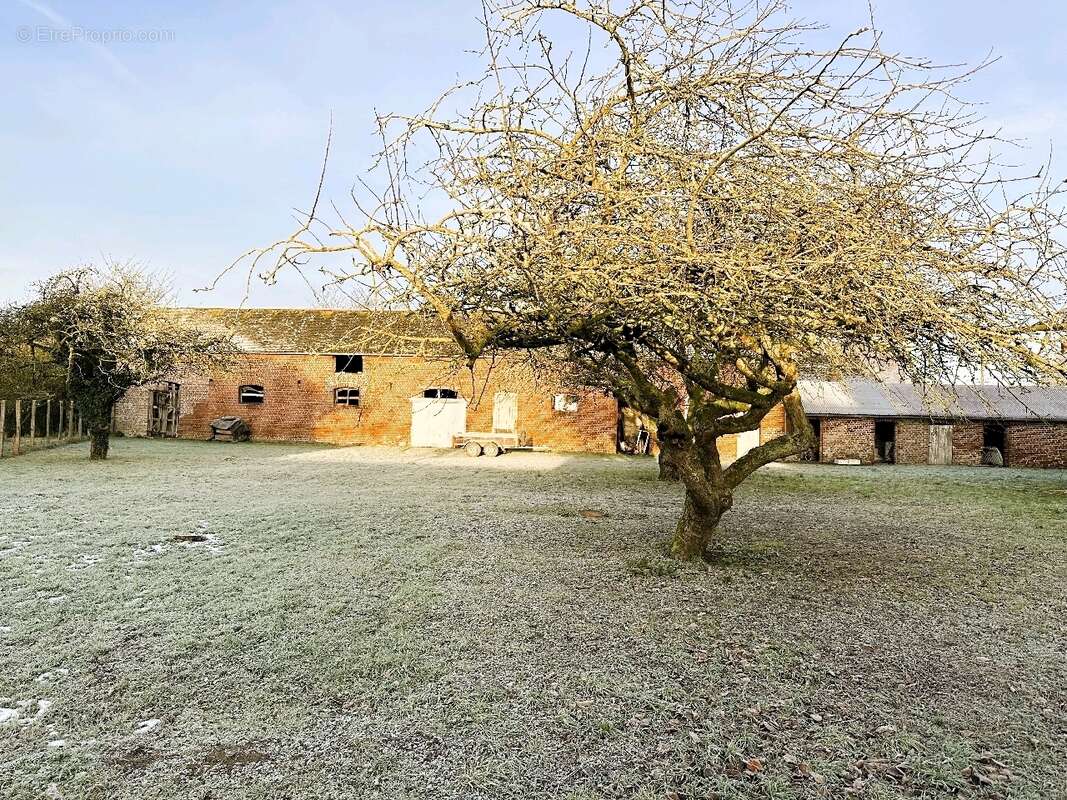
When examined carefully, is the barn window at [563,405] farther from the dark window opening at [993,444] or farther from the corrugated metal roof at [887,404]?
the dark window opening at [993,444]

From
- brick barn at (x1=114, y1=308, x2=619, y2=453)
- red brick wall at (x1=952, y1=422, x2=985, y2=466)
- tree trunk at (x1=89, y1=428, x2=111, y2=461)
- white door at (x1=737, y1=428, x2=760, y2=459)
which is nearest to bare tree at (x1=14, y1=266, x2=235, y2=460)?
tree trunk at (x1=89, y1=428, x2=111, y2=461)

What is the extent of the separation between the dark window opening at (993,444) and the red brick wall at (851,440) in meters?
4.13

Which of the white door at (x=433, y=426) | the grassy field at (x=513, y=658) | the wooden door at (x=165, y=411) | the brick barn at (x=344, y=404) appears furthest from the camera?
the wooden door at (x=165, y=411)

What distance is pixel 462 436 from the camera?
24.1 meters

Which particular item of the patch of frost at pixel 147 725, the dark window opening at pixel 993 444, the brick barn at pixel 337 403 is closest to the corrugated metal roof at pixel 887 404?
the dark window opening at pixel 993 444

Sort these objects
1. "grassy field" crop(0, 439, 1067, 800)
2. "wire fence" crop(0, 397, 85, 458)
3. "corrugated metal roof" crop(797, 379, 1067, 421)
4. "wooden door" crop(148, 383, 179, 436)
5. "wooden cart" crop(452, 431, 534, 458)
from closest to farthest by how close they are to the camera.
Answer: "grassy field" crop(0, 439, 1067, 800), "wire fence" crop(0, 397, 85, 458), "wooden cart" crop(452, 431, 534, 458), "corrugated metal roof" crop(797, 379, 1067, 421), "wooden door" crop(148, 383, 179, 436)

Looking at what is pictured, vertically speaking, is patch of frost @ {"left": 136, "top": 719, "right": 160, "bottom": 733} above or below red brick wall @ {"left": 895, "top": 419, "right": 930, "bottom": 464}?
below

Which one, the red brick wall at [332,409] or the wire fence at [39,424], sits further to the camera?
the red brick wall at [332,409]

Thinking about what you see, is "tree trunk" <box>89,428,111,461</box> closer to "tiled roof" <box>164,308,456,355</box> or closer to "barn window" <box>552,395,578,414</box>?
"tiled roof" <box>164,308,456,355</box>

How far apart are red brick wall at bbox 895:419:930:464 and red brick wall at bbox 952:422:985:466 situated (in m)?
0.97

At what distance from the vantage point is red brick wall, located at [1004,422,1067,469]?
2342 centimetres

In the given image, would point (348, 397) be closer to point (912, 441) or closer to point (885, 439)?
point (885, 439)

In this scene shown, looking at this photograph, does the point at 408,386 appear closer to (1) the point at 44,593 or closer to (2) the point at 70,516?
(2) the point at 70,516

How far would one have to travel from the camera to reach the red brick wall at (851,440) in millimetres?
23766
